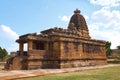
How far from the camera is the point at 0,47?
183 feet

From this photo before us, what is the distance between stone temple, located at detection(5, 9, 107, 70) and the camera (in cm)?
1456

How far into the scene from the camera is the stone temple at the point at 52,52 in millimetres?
14562

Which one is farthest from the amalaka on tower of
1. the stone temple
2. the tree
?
the tree

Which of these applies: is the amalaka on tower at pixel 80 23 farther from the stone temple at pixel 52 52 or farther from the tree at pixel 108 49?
the tree at pixel 108 49

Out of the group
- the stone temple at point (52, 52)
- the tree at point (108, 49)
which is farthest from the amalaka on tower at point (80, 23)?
the tree at point (108, 49)

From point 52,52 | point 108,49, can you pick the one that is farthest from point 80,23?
point 108,49

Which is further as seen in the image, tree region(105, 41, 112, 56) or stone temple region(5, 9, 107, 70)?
tree region(105, 41, 112, 56)

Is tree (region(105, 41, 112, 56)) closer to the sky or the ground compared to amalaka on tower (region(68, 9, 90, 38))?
closer to the ground

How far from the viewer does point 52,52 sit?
53.1 feet

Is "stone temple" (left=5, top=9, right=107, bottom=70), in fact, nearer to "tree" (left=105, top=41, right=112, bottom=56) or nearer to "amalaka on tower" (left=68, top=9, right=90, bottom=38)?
"amalaka on tower" (left=68, top=9, right=90, bottom=38)

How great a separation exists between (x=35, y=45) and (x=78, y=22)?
30.7 feet

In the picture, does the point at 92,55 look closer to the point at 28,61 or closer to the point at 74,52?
the point at 74,52

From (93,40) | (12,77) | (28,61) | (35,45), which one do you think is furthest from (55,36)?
(12,77)

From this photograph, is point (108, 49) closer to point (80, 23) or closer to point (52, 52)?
point (80, 23)
